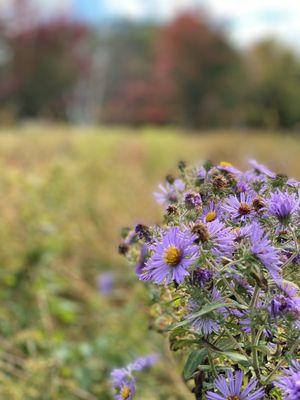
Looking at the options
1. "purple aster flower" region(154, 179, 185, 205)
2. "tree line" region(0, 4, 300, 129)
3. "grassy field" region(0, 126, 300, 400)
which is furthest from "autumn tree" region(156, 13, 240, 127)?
"purple aster flower" region(154, 179, 185, 205)

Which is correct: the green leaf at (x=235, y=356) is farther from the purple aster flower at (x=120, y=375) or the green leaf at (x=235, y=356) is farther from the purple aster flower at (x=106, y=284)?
the purple aster flower at (x=106, y=284)

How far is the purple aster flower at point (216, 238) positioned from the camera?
25.9 inches

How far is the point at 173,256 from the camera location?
0.67 meters

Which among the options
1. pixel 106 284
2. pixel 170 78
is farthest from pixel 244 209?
pixel 170 78

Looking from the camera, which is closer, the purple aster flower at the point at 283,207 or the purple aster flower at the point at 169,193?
the purple aster flower at the point at 283,207

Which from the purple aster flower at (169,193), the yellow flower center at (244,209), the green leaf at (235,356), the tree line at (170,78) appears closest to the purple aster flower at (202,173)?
the purple aster flower at (169,193)

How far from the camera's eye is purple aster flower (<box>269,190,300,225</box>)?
27.6 inches

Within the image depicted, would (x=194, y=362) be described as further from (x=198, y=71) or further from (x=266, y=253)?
(x=198, y=71)

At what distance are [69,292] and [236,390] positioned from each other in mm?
1988

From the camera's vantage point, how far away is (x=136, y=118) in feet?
59.4

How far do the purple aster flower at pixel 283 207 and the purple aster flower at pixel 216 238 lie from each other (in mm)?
58

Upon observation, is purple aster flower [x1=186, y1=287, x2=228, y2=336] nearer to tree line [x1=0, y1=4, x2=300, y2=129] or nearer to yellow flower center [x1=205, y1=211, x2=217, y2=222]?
yellow flower center [x1=205, y1=211, x2=217, y2=222]

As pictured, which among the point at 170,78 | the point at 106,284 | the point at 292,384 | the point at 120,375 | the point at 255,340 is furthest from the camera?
the point at 170,78

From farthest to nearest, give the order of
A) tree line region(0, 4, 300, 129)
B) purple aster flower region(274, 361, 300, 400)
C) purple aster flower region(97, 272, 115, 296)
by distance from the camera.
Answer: tree line region(0, 4, 300, 129)
purple aster flower region(97, 272, 115, 296)
purple aster flower region(274, 361, 300, 400)
